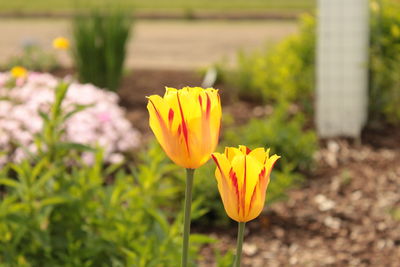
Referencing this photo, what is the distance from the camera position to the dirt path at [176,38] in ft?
31.8

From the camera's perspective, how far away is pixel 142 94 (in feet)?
23.9

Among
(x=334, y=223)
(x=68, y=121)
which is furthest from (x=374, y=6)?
(x=68, y=121)

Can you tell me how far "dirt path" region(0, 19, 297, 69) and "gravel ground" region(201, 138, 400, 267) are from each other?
4.05 metres

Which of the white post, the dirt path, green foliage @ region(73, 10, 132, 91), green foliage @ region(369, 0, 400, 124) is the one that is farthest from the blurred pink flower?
the dirt path

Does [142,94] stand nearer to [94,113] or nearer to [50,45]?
[94,113]

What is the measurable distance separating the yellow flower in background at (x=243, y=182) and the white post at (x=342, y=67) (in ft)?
14.1

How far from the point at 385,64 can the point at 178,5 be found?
9.30 metres

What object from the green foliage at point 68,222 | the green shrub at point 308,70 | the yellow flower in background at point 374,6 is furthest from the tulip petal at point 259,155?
the yellow flower in background at point 374,6

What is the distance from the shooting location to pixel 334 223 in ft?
14.0

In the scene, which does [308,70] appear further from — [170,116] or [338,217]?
[170,116]

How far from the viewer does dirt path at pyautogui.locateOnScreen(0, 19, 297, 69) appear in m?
9.68

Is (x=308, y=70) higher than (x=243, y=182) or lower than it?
lower

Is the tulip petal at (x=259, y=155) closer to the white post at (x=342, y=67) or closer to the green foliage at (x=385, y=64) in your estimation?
the white post at (x=342, y=67)

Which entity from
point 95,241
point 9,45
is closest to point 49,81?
point 95,241
